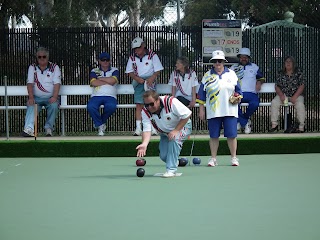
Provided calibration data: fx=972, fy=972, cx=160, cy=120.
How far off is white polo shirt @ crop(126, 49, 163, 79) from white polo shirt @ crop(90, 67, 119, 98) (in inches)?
14.1

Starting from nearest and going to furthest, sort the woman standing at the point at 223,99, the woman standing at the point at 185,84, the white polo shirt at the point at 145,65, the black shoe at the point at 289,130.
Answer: the woman standing at the point at 223,99 → the woman standing at the point at 185,84 → the white polo shirt at the point at 145,65 → the black shoe at the point at 289,130

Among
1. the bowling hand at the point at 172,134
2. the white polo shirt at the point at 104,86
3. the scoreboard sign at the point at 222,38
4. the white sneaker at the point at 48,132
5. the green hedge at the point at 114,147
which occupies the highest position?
the scoreboard sign at the point at 222,38

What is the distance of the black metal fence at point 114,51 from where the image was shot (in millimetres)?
18844

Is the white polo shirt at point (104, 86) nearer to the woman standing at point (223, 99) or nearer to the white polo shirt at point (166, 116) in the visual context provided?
the woman standing at point (223, 99)

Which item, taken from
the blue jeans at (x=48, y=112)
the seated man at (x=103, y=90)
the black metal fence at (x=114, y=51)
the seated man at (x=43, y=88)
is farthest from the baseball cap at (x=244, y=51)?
the blue jeans at (x=48, y=112)

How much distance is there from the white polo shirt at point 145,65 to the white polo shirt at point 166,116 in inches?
218

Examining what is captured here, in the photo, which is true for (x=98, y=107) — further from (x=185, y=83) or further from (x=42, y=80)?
(x=185, y=83)

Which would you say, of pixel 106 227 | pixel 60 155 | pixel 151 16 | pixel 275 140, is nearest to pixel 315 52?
pixel 275 140

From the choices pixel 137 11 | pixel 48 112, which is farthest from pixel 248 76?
pixel 137 11

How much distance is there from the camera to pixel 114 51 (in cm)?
1892

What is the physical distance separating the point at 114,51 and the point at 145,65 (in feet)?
6.56

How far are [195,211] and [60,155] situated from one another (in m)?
6.64

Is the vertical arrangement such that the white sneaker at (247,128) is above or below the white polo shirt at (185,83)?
below

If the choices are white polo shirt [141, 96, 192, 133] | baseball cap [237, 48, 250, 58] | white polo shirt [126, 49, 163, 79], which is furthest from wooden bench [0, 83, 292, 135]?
white polo shirt [141, 96, 192, 133]
